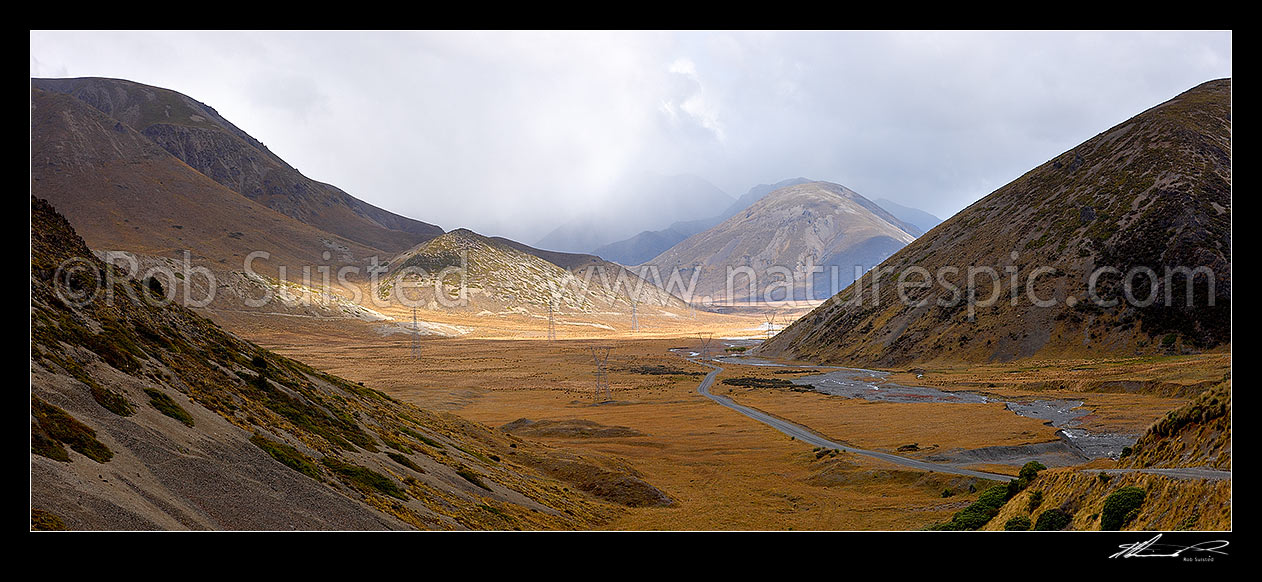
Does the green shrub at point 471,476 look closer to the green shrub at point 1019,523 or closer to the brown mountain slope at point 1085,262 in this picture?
the green shrub at point 1019,523

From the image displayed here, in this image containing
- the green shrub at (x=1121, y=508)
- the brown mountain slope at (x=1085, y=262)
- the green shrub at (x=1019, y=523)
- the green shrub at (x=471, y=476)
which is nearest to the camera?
the green shrub at (x=1121, y=508)

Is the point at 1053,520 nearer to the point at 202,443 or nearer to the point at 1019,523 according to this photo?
the point at 1019,523

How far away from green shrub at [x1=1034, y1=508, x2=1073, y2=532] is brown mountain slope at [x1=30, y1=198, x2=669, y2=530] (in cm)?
1369

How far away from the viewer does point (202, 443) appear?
47.6 ft

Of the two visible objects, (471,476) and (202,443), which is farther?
(471,476)

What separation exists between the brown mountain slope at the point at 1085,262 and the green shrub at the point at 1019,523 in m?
78.6
